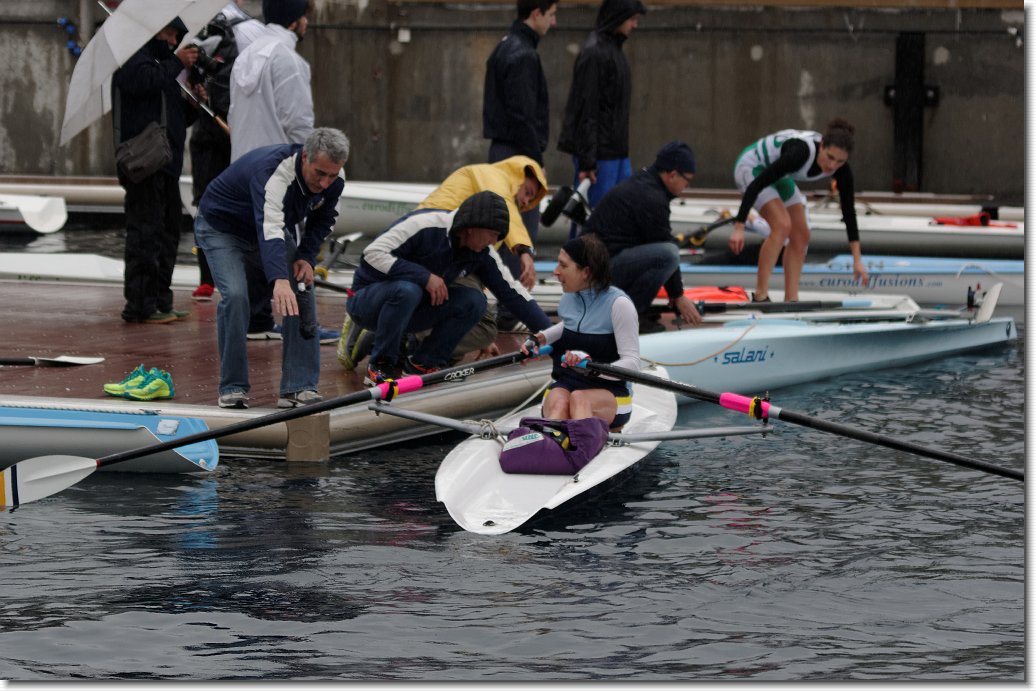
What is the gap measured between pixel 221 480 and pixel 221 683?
2645mm

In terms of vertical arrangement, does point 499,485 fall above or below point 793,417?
below

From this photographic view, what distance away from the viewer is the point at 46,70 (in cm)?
2164

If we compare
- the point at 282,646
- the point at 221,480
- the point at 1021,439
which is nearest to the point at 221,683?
the point at 282,646

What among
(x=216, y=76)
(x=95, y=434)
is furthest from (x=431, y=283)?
(x=216, y=76)

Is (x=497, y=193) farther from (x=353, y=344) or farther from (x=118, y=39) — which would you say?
(x=118, y=39)

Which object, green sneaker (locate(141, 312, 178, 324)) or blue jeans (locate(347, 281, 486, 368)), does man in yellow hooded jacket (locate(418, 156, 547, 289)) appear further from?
green sneaker (locate(141, 312, 178, 324))

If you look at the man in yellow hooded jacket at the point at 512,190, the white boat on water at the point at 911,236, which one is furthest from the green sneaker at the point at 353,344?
the white boat on water at the point at 911,236

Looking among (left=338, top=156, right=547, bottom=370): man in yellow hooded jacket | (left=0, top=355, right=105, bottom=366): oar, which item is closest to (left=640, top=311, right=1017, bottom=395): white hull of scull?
(left=338, top=156, right=547, bottom=370): man in yellow hooded jacket

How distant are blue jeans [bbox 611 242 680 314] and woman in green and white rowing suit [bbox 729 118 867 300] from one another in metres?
0.65

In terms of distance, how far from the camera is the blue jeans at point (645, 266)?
10.1m

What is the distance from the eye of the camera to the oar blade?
6781 millimetres

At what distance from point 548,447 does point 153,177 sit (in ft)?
12.2

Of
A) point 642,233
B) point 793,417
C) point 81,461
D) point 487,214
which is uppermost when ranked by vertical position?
point 487,214

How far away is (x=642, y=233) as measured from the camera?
10.2 metres
